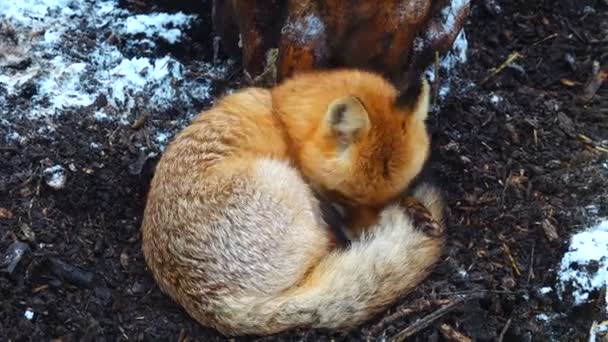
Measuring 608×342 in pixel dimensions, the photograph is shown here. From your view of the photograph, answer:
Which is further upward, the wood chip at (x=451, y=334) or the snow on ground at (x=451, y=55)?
the snow on ground at (x=451, y=55)

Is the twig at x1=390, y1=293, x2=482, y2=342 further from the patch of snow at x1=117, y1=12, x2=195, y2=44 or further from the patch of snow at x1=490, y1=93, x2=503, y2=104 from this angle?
the patch of snow at x1=117, y1=12, x2=195, y2=44

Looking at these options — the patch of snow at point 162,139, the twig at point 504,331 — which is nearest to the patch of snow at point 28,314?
the patch of snow at point 162,139

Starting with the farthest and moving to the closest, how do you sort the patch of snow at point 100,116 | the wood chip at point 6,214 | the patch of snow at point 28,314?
the patch of snow at point 100,116, the wood chip at point 6,214, the patch of snow at point 28,314

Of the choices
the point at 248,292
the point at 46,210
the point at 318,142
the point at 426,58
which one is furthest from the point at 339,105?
the point at 46,210

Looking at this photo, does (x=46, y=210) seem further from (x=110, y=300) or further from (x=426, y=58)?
(x=426, y=58)

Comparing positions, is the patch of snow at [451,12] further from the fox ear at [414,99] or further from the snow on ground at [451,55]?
the fox ear at [414,99]

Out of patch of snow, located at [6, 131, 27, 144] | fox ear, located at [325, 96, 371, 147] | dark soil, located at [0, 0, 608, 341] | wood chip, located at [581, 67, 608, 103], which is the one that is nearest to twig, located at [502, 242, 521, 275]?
dark soil, located at [0, 0, 608, 341]

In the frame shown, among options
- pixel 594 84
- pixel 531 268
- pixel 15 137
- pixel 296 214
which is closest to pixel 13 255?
pixel 15 137
